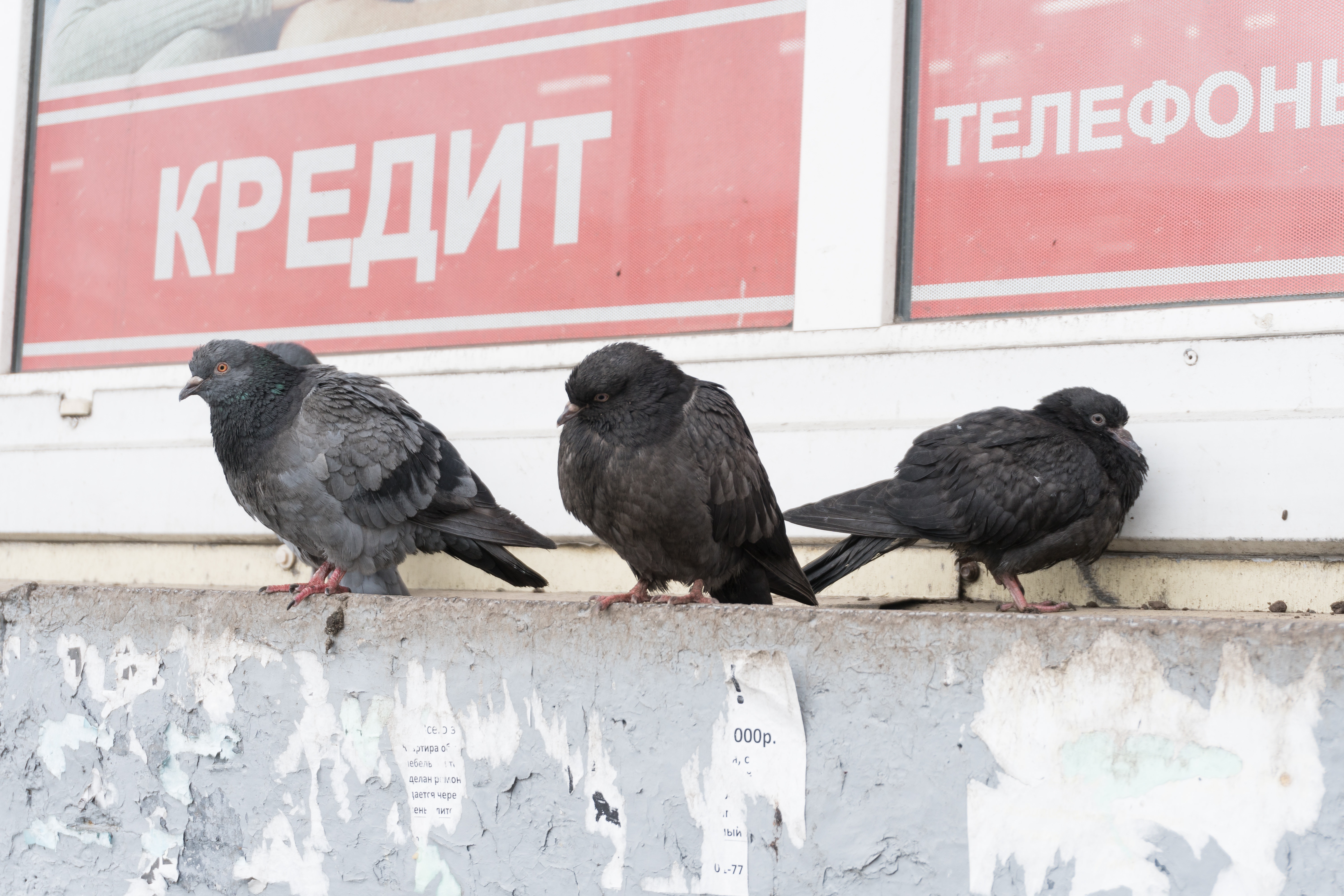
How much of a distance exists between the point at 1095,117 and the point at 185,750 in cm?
323

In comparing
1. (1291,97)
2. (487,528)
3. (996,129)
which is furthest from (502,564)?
(1291,97)

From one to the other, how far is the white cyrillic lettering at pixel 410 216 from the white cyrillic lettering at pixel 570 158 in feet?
1.80

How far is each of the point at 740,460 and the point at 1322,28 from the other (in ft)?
6.72

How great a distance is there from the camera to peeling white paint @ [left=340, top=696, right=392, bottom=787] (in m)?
3.07

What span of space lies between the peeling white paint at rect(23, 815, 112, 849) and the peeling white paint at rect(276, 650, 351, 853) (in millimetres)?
635

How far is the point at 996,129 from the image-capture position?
3807mm

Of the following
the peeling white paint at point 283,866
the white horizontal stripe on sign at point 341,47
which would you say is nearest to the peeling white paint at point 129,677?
the peeling white paint at point 283,866

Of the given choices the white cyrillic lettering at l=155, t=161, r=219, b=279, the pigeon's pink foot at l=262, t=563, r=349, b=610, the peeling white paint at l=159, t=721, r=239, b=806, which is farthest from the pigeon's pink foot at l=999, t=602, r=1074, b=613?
the white cyrillic lettering at l=155, t=161, r=219, b=279

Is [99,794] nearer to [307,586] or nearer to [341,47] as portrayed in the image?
[307,586]

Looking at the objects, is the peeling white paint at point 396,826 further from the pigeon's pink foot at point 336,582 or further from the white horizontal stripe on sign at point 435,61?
the white horizontal stripe on sign at point 435,61

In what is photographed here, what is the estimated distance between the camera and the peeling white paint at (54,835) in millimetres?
3393

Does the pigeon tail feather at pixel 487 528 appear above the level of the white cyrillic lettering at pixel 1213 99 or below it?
below

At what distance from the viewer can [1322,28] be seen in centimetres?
340

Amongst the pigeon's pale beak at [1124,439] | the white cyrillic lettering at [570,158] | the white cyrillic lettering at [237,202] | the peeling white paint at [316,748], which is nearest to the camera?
the peeling white paint at [316,748]
